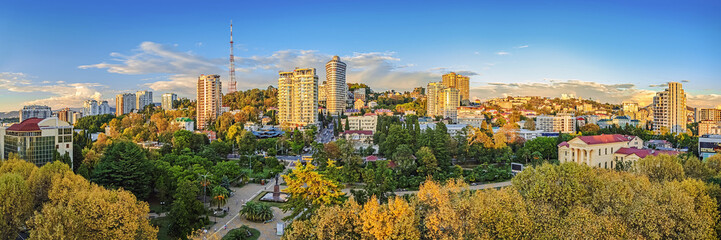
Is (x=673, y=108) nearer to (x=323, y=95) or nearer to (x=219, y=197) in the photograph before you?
(x=323, y=95)

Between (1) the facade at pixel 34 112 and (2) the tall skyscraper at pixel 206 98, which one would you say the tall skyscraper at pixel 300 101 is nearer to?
(2) the tall skyscraper at pixel 206 98

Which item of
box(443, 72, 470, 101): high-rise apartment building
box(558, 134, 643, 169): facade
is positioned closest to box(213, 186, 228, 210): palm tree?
box(558, 134, 643, 169): facade

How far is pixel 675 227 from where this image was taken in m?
12.0

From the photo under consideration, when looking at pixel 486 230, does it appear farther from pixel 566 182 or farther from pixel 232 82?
pixel 232 82

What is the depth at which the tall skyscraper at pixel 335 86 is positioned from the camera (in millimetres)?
77188

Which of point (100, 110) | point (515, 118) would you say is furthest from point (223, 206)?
point (100, 110)

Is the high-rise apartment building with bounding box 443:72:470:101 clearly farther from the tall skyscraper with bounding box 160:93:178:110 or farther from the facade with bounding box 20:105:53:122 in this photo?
the facade with bounding box 20:105:53:122

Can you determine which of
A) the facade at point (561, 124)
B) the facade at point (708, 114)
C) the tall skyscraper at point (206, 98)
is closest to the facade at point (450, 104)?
the facade at point (561, 124)

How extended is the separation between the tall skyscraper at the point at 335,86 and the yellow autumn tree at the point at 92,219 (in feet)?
206

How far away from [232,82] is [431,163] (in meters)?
47.9

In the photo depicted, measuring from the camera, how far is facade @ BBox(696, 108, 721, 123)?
73494 mm

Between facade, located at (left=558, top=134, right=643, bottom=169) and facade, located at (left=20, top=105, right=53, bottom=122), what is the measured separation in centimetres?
5108

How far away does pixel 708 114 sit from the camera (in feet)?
249

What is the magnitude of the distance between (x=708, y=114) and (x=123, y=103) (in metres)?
116
